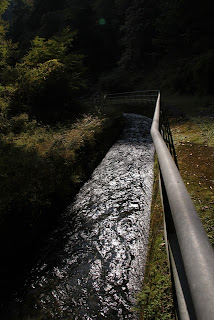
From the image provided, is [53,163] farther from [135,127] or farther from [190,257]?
[135,127]

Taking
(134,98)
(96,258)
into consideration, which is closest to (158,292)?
(96,258)

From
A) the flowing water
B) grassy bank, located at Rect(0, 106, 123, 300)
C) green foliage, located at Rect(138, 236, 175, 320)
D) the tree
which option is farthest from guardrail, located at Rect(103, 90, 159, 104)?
green foliage, located at Rect(138, 236, 175, 320)

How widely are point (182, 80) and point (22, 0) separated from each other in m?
49.0

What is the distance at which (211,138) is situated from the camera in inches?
267

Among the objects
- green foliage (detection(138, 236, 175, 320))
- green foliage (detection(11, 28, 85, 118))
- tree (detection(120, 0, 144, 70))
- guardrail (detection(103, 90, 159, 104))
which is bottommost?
green foliage (detection(138, 236, 175, 320))

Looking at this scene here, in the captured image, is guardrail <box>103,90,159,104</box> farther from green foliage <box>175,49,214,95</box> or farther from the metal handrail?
the metal handrail

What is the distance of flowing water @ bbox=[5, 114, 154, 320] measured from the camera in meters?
3.45

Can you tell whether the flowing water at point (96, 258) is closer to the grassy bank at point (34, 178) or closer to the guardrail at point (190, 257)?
the grassy bank at point (34, 178)

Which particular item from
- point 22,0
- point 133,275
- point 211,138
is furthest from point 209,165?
point 22,0

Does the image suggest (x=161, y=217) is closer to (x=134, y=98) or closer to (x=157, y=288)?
(x=157, y=288)

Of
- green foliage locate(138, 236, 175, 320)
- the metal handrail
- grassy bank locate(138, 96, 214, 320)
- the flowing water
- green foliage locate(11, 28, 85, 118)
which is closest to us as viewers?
the metal handrail

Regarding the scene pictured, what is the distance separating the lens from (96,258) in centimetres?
428

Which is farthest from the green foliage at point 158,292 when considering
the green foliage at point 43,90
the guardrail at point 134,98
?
the guardrail at point 134,98

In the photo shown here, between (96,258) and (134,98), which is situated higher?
(134,98)
